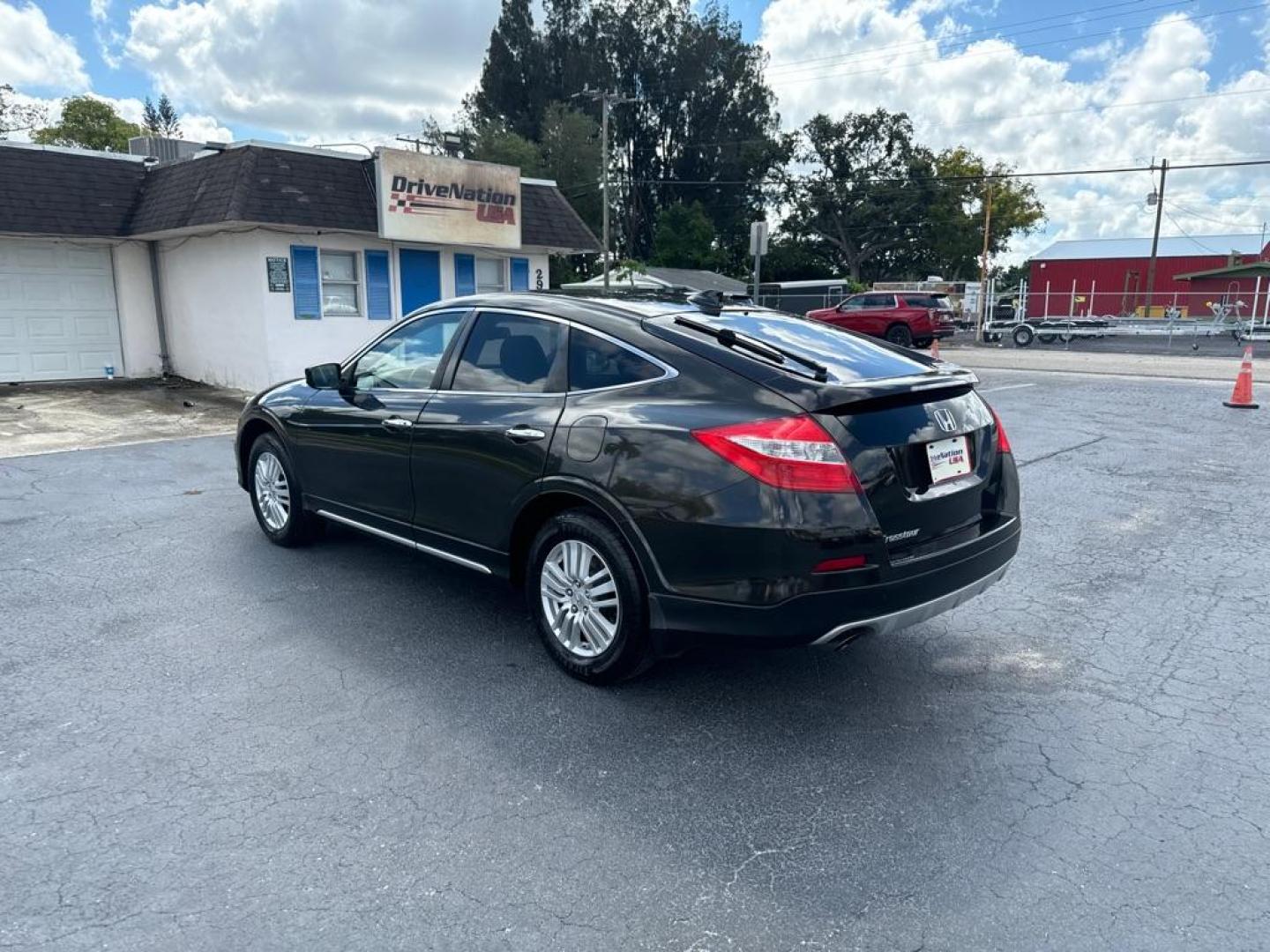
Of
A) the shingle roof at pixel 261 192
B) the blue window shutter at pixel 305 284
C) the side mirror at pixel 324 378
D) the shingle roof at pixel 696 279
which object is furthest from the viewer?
the shingle roof at pixel 696 279

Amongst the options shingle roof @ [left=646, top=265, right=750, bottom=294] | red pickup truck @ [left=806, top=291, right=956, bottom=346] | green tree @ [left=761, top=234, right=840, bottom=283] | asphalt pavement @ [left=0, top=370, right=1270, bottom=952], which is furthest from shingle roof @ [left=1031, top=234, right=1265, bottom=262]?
asphalt pavement @ [left=0, top=370, right=1270, bottom=952]

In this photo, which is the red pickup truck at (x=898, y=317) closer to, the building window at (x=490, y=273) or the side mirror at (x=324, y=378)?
the building window at (x=490, y=273)

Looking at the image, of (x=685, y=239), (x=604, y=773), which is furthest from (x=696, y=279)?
(x=604, y=773)

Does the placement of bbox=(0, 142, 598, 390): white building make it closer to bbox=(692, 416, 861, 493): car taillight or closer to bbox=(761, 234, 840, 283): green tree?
bbox=(692, 416, 861, 493): car taillight

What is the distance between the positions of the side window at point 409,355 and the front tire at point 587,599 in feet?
4.38

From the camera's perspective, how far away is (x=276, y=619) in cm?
455

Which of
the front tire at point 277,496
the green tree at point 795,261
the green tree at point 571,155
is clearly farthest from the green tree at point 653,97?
the front tire at point 277,496

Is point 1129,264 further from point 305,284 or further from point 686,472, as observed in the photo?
point 686,472

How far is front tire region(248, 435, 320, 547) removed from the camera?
554cm

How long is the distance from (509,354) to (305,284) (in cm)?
1105

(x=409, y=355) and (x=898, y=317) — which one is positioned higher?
(x=409, y=355)

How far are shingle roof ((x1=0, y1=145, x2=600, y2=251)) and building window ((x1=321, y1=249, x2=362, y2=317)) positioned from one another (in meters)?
0.93

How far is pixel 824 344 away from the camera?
394cm

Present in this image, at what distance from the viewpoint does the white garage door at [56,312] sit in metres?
14.1
